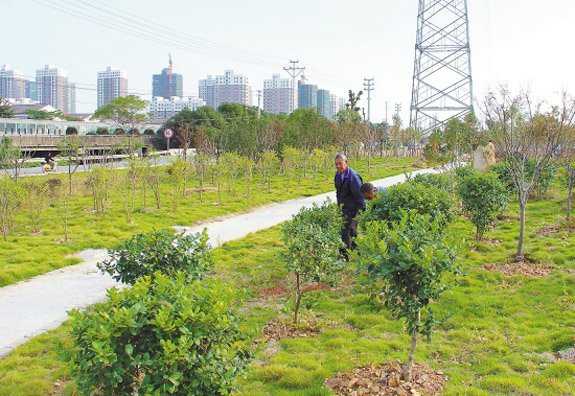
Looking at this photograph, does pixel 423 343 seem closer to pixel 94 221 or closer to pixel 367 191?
pixel 367 191

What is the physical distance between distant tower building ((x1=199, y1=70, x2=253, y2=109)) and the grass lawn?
281ft

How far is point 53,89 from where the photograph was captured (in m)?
125

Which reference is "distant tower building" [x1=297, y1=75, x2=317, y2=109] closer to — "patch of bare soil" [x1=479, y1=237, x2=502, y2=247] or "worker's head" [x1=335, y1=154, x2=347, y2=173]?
"patch of bare soil" [x1=479, y1=237, x2=502, y2=247]

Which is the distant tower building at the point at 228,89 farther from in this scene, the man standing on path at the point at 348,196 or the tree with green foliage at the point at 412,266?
the tree with green foliage at the point at 412,266

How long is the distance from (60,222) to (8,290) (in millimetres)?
5130

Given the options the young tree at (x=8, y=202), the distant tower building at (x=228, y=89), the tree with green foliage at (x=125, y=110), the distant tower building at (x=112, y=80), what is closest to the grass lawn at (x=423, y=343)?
the young tree at (x=8, y=202)

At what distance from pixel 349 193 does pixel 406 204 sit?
35.4 inches

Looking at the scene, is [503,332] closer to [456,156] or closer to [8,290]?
[8,290]

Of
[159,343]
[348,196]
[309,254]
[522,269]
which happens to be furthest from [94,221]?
[159,343]

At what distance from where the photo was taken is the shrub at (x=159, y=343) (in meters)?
2.71

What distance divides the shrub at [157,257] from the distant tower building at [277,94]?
8277 centimetres

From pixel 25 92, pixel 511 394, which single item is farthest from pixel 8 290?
pixel 25 92

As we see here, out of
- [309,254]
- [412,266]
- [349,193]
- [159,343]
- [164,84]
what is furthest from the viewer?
[164,84]

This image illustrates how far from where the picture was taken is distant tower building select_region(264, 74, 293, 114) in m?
87.6
